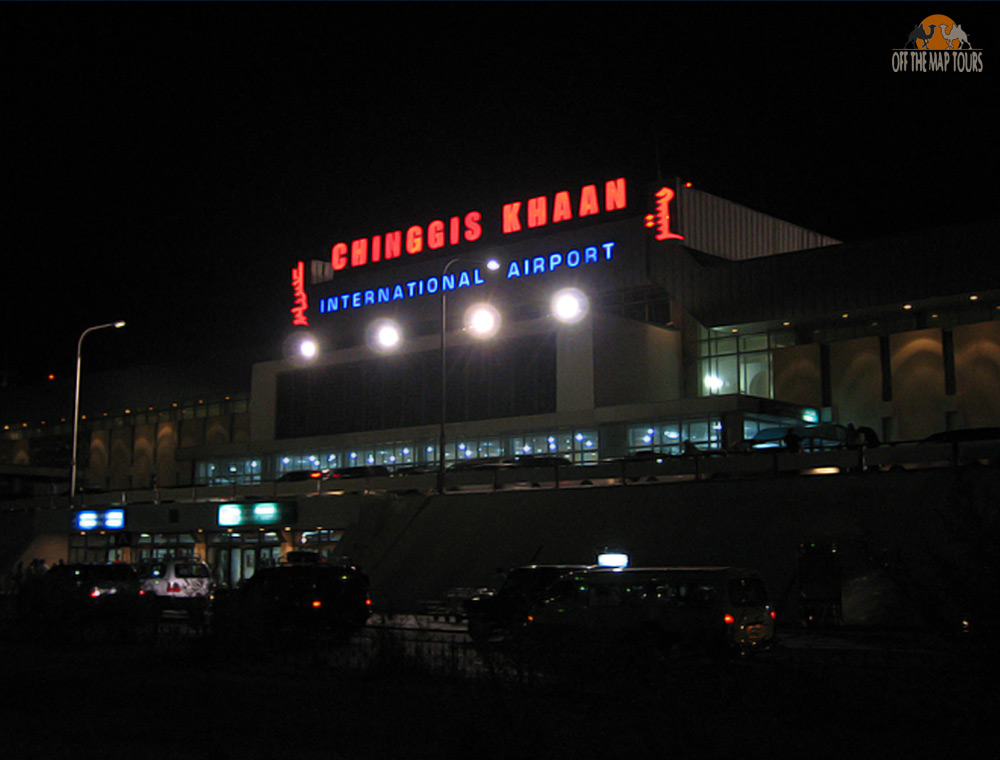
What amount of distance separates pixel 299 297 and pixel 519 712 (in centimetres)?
5728

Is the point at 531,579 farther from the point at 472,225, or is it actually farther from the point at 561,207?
the point at 472,225

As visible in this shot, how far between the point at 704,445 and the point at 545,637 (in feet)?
102

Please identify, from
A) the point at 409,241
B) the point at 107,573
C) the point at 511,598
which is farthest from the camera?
the point at 409,241

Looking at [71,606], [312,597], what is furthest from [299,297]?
[71,606]

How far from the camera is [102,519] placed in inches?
1670

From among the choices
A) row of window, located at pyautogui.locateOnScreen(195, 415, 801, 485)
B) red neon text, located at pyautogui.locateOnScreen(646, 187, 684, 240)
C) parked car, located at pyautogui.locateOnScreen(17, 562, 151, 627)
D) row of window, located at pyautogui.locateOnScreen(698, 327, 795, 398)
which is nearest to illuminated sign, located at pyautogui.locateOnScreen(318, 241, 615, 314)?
red neon text, located at pyautogui.locateOnScreen(646, 187, 684, 240)

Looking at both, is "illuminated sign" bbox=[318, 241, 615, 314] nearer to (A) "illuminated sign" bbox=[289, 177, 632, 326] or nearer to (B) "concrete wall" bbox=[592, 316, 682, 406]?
(A) "illuminated sign" bbox=[289, 177, 632, 326]

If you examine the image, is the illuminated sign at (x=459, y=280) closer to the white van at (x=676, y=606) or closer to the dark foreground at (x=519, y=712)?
the white van at (x=676, y=606)

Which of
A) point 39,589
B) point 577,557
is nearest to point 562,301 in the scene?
point 577,557

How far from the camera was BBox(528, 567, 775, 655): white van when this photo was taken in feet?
54.0

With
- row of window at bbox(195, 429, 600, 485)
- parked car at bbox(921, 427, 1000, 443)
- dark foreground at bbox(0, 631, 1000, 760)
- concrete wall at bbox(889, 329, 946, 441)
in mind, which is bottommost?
dark foreground at bbox(0, 631, 1000, 760)

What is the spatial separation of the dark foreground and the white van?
2.27 metres

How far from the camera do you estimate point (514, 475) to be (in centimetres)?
3400

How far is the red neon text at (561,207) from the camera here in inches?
2063
